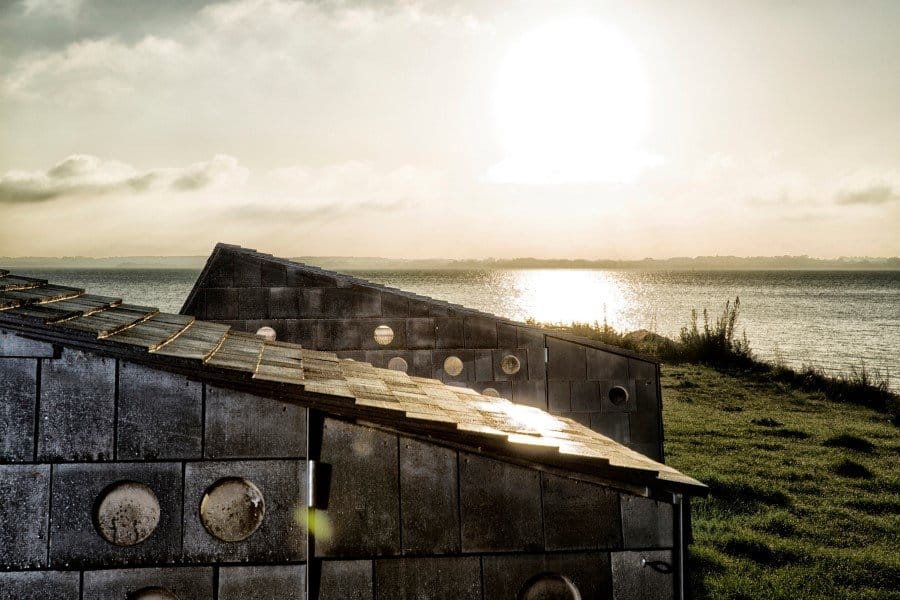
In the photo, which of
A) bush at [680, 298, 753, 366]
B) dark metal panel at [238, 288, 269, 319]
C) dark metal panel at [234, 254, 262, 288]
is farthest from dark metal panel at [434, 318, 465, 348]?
bush at [680, 298, 753, 366]

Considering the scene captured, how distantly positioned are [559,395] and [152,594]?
8908 mm

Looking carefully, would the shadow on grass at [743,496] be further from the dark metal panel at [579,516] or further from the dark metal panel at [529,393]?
the dark metal panel at [579,516]

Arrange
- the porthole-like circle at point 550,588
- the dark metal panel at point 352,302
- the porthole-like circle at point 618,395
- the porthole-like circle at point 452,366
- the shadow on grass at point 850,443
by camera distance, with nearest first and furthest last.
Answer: the porthole-like circle at point 550,588, the porthole-like circle at point 618,395, the porthole-like circle at point 452,366, the dark metal panel at point 352,302, the shadow on grass at point 850,443

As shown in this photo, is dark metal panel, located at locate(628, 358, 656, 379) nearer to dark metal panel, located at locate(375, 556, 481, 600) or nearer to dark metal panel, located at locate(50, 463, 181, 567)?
dark metal panel, located at locate(375, 556, 481, 600)

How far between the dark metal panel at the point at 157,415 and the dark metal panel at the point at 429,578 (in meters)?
1.66

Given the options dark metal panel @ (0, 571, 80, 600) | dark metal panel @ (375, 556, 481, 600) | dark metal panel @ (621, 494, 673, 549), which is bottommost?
dark metal panel @ (375, 556, 481, 600)

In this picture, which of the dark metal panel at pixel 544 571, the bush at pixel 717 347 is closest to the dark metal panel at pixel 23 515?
the dark metal panel at pixel 544 571

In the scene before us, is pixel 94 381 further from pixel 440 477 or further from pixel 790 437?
pixel 790 437

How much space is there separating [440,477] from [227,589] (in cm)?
170

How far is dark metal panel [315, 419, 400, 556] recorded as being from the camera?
5.05 m

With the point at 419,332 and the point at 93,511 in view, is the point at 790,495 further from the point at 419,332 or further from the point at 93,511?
the point at 93,511

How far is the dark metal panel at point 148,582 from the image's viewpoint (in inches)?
187

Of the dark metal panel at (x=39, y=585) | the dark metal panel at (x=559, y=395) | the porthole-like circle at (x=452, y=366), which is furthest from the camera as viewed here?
the porthole-like circle at (x=452, y=366)

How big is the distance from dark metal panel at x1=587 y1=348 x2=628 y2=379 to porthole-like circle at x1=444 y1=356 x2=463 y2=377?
2419 millimetres
